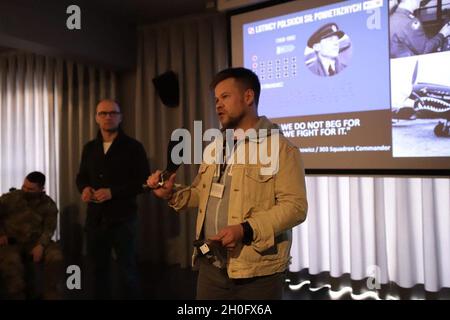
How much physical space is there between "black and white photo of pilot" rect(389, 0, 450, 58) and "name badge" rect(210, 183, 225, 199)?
155cm

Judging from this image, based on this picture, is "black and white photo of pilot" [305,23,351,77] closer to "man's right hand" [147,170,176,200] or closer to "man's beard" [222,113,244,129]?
"man's beard" [222,113,244,129]

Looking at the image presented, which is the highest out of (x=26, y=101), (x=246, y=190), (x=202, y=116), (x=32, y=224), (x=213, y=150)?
(x=26, y=101)

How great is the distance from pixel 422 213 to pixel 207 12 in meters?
2.45

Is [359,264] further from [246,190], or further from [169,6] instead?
[169,6]

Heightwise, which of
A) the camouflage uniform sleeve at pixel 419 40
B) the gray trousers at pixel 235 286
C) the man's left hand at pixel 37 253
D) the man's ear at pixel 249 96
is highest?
the camouflage uniform sleeve at pixel 419 40

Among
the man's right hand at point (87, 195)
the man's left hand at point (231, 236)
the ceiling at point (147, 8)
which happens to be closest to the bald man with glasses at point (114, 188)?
the man's right hand at point (87, 195)

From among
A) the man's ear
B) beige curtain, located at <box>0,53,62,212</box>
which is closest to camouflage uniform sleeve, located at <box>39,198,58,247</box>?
beige curtain, located at <box>0,53,62,212</box>

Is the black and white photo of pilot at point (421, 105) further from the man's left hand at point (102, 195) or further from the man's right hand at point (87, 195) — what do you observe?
the man's right hand at point (87, 195)

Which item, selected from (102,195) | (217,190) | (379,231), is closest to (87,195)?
(102,195)

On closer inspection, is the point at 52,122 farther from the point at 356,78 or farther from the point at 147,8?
the point at 356,78

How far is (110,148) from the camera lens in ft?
9.04

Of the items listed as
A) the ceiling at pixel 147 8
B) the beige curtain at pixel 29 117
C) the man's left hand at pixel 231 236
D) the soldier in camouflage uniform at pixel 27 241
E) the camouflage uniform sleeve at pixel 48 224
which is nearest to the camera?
the man's left hand at pixel 231 236

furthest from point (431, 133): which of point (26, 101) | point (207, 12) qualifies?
point (26, 101)

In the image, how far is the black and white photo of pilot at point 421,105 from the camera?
7.25ft
